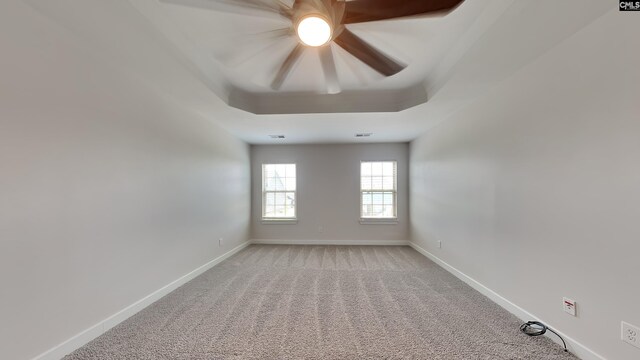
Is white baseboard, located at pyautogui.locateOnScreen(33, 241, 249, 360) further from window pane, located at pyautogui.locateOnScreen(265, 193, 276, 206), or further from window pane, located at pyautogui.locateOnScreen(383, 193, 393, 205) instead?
window pane, located at pyautogui.locateOnScreen(383, 193, 393, 205)

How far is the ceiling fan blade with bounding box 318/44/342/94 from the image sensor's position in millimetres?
1542

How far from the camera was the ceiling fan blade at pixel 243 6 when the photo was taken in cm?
117

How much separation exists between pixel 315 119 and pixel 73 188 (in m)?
2.67

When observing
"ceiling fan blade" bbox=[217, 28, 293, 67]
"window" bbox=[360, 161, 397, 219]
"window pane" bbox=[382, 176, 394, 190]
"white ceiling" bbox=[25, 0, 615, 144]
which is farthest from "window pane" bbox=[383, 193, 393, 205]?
"ceiling fan blade" bbox=[217, 28, 293, 67]

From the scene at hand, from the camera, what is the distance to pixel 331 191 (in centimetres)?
548

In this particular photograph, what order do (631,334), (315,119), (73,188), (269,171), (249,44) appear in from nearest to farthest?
(631,334)
(249,44)
(73,188)
(315,119)
(269,171)

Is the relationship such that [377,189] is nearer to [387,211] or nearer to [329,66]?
[387,211]

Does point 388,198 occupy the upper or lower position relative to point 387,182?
lower

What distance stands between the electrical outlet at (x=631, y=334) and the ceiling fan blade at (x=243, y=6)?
2623 millimetres

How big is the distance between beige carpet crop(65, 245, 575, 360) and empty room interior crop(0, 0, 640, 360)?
0.9 inches

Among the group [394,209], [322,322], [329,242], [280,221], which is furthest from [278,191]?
[322,322]

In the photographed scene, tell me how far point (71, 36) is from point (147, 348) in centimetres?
236

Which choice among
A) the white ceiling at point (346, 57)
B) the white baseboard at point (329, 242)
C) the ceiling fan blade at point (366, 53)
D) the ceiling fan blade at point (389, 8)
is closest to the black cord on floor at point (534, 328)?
the white ceiling at point (346, 57)

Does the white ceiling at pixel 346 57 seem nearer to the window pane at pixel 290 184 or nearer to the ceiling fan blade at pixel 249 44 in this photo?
the ceiling fan blade at pixel 249 44
